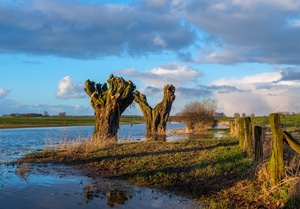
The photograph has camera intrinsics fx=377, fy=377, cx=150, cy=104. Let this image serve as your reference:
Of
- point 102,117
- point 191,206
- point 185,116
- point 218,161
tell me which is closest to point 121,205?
point 191,206

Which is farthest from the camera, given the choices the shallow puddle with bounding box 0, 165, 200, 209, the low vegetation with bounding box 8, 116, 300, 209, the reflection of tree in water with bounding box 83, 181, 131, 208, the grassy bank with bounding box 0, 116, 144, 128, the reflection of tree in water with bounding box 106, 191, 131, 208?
the grassy bank with bounding box 0, 116, 144, 128

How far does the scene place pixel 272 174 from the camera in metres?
10.4

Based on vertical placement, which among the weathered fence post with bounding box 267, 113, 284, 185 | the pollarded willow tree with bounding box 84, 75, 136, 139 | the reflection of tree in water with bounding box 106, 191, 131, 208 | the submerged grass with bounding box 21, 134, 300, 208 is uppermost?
the pollarded willow tree with bounding box 84, 75, 136, 139

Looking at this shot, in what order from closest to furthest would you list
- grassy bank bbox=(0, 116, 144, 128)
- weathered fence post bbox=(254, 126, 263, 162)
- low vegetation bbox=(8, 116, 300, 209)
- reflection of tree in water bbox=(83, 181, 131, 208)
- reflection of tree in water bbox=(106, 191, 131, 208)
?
low vegetation bbox=(8, 116, 300, 209) → reflection of tree in water bbox=(106, 191, 131, 208) → reflection of tree in water bbox=(83, 181, 131, 208) → weathered fence post bbox=(254, 126, 263, 162) → grassy bank bbox=(0, 116, 144, 128)

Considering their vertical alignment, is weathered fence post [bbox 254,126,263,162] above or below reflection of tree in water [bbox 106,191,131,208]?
above

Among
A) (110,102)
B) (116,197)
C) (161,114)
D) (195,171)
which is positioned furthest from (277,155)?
(161,114)

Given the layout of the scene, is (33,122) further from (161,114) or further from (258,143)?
(258,143)

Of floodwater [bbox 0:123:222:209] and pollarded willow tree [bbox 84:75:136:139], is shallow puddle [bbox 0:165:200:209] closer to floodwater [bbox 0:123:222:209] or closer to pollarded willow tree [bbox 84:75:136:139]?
floodwater [bbox 0:123:222:209]

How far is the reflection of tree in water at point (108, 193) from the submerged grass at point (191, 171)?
1.16m

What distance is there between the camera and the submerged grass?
985 centimetres

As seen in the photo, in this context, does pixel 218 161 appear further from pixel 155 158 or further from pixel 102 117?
pixel 102 117

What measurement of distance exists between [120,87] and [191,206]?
59.9ft

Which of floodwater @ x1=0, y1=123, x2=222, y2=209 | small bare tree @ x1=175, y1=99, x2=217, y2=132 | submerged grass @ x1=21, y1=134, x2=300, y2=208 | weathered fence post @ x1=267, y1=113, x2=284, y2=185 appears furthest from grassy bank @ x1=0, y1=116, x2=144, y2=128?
weathered fence post @ x1=267, y1=113, x2=284, y2=185

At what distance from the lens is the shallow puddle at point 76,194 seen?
395 inches
